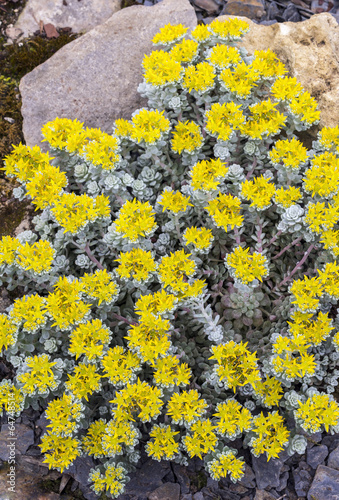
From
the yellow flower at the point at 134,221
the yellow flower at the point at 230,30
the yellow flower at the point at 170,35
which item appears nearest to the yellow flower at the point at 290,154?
the yellow flower at the point at 134,221

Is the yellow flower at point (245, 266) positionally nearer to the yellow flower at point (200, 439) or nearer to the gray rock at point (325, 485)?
the yellow flower at point (200, 439)

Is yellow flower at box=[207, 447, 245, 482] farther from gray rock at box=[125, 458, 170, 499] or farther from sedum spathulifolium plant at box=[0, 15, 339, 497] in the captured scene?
gray rock at box=[125, 458, 170, 499]

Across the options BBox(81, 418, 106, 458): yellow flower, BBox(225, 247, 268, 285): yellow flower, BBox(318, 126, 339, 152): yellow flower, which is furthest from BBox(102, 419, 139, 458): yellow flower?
BBox(318, 126, 339, 152): yellow flower

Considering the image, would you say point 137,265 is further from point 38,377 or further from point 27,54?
point 27,54

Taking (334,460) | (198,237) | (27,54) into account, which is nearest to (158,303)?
(198,237)

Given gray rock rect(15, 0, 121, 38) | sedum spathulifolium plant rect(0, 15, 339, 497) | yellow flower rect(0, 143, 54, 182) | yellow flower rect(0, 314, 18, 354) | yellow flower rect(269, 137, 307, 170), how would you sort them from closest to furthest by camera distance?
sedum spathulifolium plant rect(0, 15, 339, 497) < yellow flower rect(0, 314, 18, 354) < yellow flower rect(269, 137, 307, 170) < yellow flower rect(0, 143, 54, 182) < gray rock rect(15, 0, 121, 38)

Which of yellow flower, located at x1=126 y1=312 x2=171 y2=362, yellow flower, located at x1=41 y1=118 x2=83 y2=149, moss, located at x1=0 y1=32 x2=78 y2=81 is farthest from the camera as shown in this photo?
moss, located at x1=0 y1=32 x2=78 y2=81
